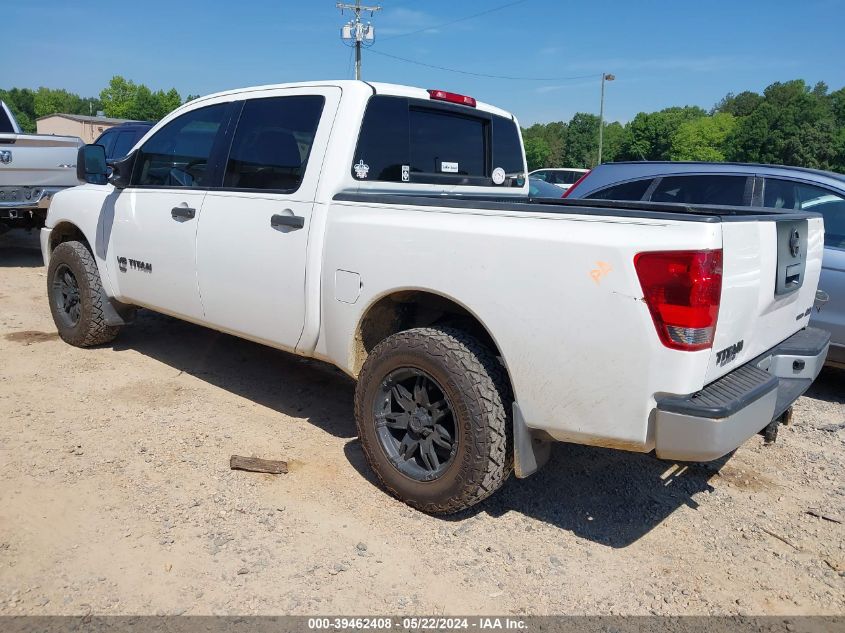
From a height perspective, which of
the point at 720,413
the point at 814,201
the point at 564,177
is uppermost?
the point at 564,177

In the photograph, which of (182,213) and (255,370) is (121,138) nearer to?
(255,370)

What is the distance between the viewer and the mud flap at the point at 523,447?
2.96 metres

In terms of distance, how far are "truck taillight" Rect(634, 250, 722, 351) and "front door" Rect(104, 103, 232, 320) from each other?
2925mm

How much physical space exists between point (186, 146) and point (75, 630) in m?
3.20

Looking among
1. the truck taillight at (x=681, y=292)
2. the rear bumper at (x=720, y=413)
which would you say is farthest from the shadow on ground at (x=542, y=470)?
the truck taillight at (x=681, y=292)

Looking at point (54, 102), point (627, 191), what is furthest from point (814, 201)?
point (54, 102)

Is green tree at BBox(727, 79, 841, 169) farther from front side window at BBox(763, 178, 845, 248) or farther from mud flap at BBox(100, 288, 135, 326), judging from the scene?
mud flap at BBox(100, 288, 135, 326)

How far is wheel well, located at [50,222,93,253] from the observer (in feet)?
19.0

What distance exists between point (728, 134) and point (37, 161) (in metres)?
81.9

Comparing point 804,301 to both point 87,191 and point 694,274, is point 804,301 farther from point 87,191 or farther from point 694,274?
point 87,191

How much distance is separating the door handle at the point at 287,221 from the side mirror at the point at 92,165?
2036 millimetres

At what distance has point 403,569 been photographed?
2945 mm

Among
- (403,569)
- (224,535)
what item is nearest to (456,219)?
(403,569)

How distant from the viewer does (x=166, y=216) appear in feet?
15.1
